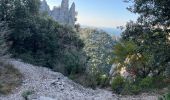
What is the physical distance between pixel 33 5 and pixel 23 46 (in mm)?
3611

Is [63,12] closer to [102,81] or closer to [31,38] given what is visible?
[31,38]

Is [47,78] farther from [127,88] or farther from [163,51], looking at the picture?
[163,51]

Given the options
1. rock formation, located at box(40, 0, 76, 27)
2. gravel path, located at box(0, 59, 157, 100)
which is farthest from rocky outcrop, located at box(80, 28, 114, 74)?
gravel path, located at box(0, 59, 157, 100)

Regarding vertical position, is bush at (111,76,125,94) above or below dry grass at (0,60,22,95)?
below

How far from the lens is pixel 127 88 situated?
Result: 17.8m

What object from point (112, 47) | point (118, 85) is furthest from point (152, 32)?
point (112, 47)

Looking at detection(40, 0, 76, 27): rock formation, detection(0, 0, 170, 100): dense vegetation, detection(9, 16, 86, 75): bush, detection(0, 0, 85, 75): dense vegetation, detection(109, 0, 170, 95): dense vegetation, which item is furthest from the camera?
detection(40, 0, 76, 27): rock formation

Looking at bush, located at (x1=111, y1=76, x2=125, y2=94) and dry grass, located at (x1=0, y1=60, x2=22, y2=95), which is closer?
dry grass, located at (x1=0, y1=60, x2=22, y2=95)

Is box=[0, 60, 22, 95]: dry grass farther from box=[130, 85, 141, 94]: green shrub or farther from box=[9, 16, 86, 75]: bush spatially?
box=[130, 85, 141, 94]: green shrub

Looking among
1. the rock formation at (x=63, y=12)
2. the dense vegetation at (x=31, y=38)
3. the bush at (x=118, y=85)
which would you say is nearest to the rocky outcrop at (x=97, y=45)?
the rock formation at (x=63, y=12)

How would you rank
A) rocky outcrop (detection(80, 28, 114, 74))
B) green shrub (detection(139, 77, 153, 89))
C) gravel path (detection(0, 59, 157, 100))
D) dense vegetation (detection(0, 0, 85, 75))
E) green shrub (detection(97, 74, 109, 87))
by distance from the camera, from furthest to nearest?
rocky outcrop (detection(80, 28, 114, 74)) → dense vegetation (detection(0, 0, 85, 75)) → green shrub (detection(97, 74, 109, 87)) → green shrub (detection(139, 77, 153, 89)) → gravel path (detection(0, 59, 157, 100))

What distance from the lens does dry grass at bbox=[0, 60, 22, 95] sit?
579 inches

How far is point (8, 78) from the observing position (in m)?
16.3

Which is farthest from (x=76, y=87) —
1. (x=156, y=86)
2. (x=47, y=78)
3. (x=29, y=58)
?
(x=29, y=58)
